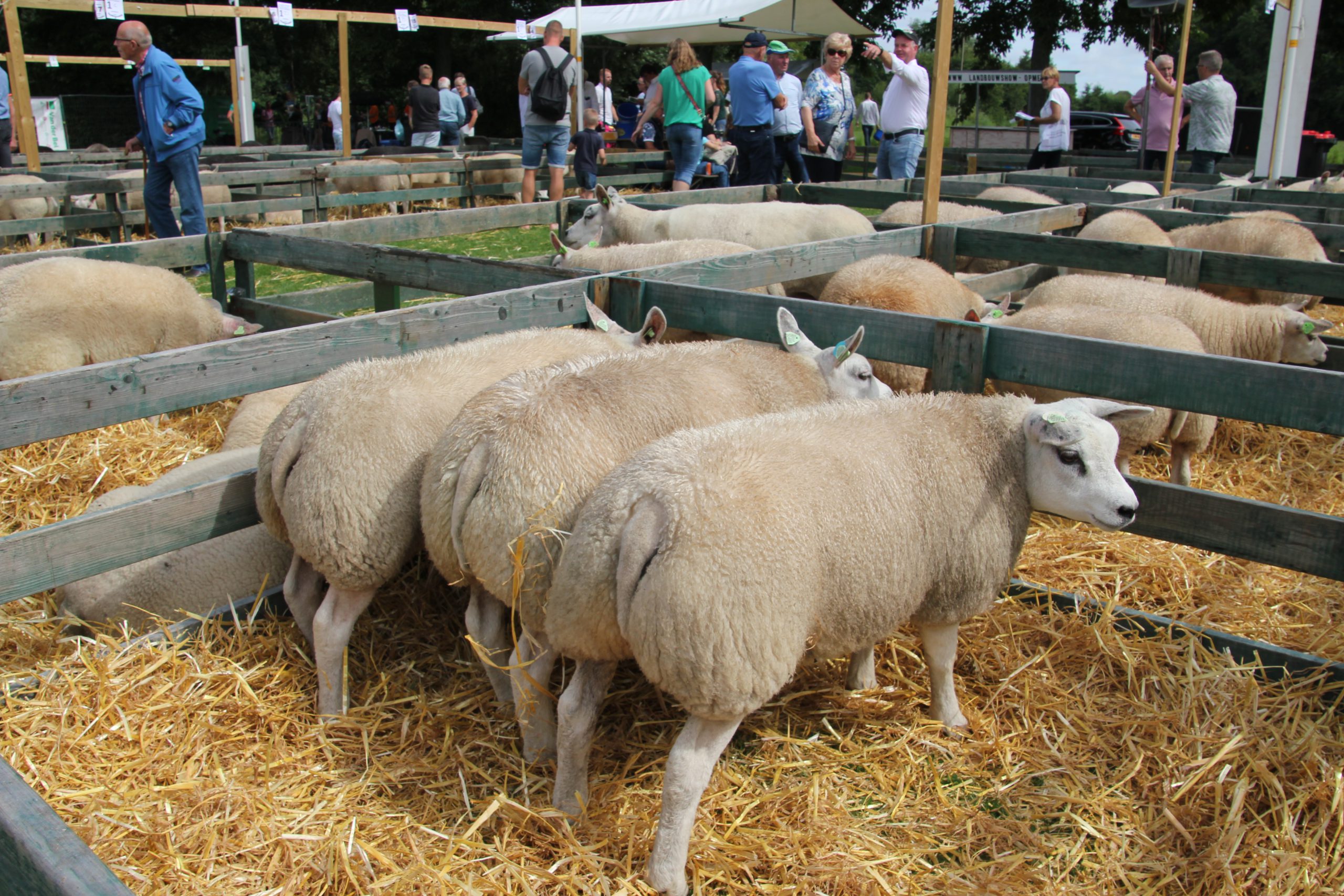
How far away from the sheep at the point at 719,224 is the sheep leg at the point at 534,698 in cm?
447

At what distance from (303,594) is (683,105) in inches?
322

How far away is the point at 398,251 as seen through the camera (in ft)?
15.9

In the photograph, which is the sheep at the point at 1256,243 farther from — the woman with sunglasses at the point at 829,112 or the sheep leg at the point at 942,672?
the woman with sunglasses at the point at 829,112

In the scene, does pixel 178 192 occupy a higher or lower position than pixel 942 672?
higher

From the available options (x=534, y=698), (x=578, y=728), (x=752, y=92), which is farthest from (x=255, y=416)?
(x=752, y=92)

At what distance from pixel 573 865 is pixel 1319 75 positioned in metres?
49.9

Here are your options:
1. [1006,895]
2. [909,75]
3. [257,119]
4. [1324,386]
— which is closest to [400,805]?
[1006,895]

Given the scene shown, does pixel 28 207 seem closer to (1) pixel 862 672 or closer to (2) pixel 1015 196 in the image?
(2) pixel 1015 196

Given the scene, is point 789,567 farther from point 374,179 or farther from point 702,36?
point 702,36

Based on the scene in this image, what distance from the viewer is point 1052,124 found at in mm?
12477

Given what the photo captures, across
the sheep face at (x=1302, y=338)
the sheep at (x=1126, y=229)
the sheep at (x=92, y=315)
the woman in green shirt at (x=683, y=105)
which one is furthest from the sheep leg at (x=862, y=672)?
the woman in green shirt at (x=683, y=105)

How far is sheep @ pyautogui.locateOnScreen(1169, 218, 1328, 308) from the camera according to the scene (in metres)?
6.41

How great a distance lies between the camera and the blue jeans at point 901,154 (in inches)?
418

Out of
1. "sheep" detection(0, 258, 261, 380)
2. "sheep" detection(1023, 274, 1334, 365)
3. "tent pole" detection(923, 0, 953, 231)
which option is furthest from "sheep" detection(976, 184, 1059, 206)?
"sheep" detection(0, 258, 261, 380)
